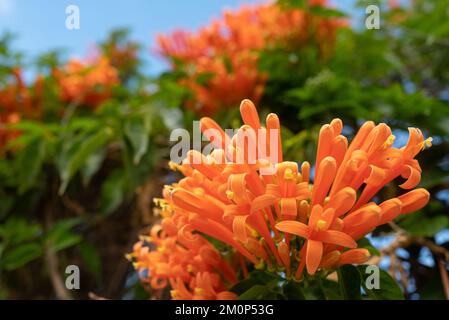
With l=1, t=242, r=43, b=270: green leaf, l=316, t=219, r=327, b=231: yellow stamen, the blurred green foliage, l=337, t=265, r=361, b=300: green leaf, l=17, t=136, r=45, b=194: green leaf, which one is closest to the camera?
l=316, t=219, r=327, b=231: yellow stamen

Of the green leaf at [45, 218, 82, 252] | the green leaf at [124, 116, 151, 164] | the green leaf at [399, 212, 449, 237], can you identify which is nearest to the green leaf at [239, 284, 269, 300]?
the green leaf at [399, 212, 449, 237]

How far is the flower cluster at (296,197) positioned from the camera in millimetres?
862

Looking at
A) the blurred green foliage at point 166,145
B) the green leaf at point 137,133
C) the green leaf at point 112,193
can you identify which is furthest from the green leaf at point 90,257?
the green leaf at point 137,133

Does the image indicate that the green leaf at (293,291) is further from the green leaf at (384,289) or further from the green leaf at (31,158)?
the green leaf at (31,158)

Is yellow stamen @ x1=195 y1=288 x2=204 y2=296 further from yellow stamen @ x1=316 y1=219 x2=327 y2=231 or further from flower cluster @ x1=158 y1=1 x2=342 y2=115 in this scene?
flower cluster @ x1=158 y1=1 x2=342 y2=115

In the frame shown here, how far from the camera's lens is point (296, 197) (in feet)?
2.91

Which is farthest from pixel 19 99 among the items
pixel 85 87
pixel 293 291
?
pixel 293 291

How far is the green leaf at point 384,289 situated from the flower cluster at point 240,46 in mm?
880

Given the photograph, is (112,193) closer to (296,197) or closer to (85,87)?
(85,87)

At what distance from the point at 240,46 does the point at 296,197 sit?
3.96ft

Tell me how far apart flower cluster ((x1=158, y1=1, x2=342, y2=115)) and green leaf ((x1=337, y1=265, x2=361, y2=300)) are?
2.98 ft

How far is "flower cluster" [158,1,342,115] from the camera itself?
1822 mm
